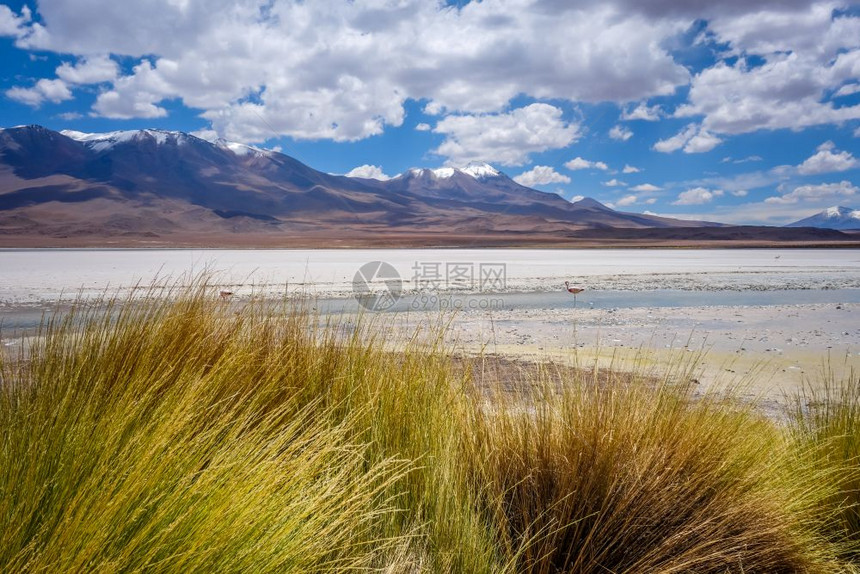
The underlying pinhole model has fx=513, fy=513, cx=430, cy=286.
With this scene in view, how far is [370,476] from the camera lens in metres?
2.14

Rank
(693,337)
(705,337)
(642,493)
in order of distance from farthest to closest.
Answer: (693,337) → (705,337) → (642,493)

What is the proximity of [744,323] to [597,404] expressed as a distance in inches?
407

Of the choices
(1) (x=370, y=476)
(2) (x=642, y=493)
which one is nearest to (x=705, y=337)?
(2) (x=642, y=493)

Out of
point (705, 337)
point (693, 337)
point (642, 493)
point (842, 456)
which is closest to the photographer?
point (642, 493)

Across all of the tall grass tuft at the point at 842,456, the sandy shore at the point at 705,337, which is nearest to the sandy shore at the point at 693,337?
the sandy shore at the point at 705,337

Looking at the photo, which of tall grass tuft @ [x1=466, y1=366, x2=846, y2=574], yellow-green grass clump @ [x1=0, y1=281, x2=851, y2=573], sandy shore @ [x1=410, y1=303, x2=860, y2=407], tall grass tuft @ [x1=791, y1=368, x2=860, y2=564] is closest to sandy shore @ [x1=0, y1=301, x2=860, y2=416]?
sandy shore @ [x1=410, y1=303, x2=860, y2=407]

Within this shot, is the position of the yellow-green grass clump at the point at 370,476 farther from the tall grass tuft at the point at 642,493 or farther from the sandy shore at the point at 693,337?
the sandy shore at the point at 693,337

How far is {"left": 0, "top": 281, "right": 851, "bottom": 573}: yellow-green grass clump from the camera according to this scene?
1330mm

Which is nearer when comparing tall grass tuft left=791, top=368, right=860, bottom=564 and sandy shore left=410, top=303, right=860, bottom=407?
tall grass tuft left=791, top=368, right=860, bottom=564

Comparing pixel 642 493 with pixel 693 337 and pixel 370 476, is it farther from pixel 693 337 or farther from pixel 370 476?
pixel 693 337

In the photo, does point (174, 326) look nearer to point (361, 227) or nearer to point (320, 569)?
point (320, 569)

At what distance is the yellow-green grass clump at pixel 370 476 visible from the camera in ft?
4.36

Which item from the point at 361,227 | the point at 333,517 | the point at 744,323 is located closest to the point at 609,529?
the point at 333,517

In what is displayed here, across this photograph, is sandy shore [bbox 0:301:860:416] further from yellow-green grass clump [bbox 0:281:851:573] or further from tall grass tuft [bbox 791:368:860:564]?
yellow-green grass clump [bbox 0:281:851:573]
